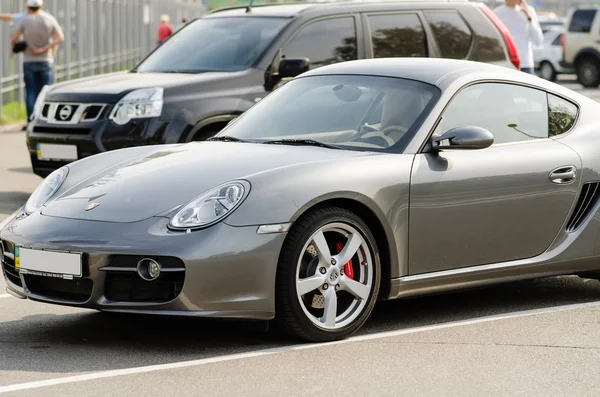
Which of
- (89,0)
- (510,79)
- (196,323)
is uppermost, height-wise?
(510,79)

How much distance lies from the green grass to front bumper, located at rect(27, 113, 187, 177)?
349 inches

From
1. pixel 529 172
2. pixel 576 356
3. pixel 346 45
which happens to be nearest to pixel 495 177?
pixel 529 172

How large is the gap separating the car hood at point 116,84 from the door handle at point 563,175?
4487 mm

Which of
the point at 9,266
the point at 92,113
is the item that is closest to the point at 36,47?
the point at 92,113

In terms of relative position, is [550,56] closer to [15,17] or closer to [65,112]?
[15,17]

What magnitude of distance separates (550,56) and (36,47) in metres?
23.5

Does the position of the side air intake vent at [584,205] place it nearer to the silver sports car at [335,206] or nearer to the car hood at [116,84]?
the silver sports car at [335,206]

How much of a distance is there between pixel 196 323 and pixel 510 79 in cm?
220

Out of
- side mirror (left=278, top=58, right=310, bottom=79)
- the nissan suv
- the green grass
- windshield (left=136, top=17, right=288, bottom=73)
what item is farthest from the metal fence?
the nissan suv

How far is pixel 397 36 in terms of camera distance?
11.8 metres

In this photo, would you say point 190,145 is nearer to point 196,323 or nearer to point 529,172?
point 196,323

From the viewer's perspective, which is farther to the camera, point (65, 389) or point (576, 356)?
point (576, 356)

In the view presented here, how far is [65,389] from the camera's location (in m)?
5.20

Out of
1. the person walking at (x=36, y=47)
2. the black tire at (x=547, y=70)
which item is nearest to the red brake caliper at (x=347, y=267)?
the person walking at (x=36, y=47)
